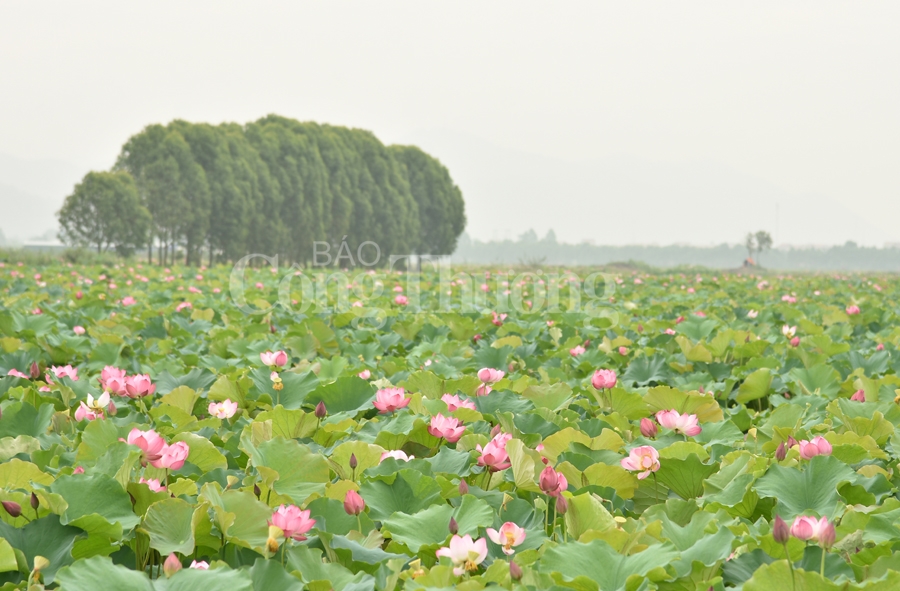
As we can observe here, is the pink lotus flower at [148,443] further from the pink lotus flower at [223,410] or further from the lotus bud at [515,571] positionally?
the lotus bud at [515,571]

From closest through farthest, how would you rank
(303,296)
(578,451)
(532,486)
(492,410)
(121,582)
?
(121,582)
(532,486)
(578,451)
(492,410)
(303,296)

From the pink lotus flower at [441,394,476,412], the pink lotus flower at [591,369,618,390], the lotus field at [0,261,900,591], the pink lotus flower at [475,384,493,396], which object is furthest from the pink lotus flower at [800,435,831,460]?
the pink lotus flower at [475,384,493,396]

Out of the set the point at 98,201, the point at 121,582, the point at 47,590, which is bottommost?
the point at 47,590

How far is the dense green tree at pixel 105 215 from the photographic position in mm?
30141

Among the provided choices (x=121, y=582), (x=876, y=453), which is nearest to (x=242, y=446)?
(x=121, y=582)

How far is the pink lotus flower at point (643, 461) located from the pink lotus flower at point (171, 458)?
1023mm

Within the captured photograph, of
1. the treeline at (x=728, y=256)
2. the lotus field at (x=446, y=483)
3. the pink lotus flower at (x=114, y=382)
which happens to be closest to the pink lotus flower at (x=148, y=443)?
the lotus field at (x=446, y=483)

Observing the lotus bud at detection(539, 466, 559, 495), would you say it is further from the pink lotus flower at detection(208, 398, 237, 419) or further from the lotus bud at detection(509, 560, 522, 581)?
the pink lotus flower at detection(208, 398, 237, 419)

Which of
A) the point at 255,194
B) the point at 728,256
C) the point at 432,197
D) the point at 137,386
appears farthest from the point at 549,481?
the point at 728,256

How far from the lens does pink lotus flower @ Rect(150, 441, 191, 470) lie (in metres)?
1.63

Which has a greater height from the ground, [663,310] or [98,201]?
[98,201]

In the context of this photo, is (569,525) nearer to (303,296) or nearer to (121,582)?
(121,582)

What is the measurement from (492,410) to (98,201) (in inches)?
1251

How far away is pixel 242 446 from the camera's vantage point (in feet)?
5.86
